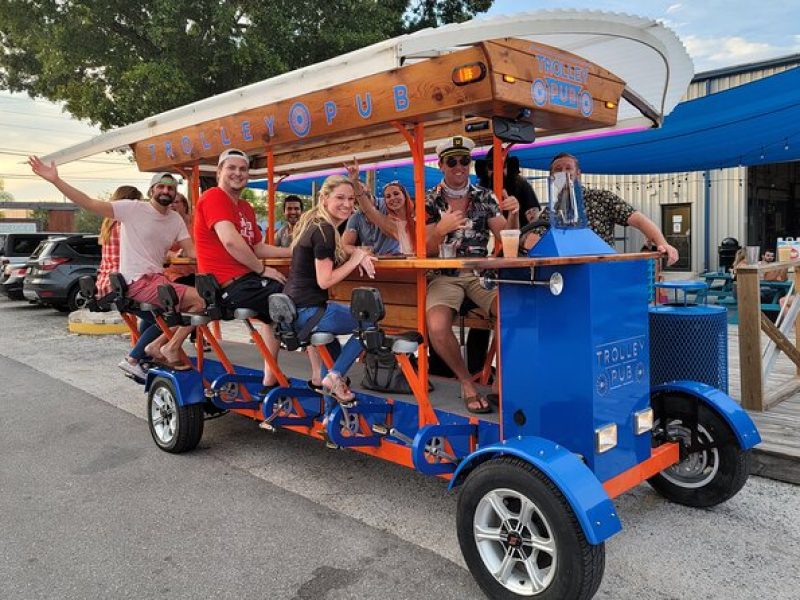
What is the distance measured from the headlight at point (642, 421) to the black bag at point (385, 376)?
1376 mm

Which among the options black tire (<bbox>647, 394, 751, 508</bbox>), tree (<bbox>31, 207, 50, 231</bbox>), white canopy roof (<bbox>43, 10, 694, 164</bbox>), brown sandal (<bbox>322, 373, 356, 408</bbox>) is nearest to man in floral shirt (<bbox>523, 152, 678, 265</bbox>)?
white canopy roof (<bbox>43, 10, 694, 164</bbox>)

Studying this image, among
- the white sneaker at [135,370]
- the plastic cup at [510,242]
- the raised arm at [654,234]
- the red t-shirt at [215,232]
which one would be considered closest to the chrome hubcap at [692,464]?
the raised arm at [654,234]

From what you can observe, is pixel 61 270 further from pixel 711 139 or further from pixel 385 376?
pixel 711 139

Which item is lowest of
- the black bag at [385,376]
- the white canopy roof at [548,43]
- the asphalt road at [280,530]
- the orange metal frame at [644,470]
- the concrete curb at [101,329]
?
the asphalt road at [280,530]

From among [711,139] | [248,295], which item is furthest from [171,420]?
[711,139]

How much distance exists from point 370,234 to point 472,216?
1.10 m

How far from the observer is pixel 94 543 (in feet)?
11.3

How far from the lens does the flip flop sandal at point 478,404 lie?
3.59m

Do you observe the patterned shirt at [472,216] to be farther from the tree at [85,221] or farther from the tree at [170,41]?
the tree at [85,221]

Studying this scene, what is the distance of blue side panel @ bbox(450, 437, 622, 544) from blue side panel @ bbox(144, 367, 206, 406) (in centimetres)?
271

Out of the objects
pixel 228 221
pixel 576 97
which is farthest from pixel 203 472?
pixel 576 97

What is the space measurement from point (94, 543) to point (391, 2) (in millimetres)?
12406

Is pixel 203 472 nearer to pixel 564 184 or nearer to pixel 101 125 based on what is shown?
pixel 564 184

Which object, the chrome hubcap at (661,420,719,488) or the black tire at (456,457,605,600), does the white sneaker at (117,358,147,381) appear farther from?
the chrome hubcap at (661,420,719,488)
